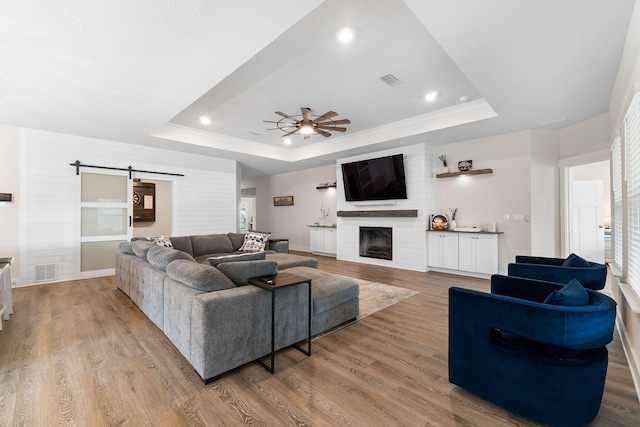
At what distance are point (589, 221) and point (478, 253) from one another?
10.4 feet

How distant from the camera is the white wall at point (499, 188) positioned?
4941mm

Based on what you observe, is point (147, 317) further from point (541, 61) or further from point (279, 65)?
point (541, 61)

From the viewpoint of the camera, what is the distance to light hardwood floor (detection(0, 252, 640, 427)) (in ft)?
5.64

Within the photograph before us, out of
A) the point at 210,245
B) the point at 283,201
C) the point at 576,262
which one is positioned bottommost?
the point at 210,245

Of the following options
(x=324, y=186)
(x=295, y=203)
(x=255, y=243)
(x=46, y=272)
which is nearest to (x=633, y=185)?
(x=255, y=243)

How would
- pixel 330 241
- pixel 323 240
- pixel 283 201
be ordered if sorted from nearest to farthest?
pixel 330 241 → pixel 323 240 → pixel 283 201

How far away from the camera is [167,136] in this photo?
17.6ft

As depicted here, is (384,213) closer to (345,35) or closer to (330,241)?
(330,241)

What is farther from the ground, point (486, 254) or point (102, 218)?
point (102, 218)

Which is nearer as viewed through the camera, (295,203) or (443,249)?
(443,249)

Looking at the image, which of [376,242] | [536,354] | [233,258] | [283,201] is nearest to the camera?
[536,354]

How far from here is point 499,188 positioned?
521 centimetres

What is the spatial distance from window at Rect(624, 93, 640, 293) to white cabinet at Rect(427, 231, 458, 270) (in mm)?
2891

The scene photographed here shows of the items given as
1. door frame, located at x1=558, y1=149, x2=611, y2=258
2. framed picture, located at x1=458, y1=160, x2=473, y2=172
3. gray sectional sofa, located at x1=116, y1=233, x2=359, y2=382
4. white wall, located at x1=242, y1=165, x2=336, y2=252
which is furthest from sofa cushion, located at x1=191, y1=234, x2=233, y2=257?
door frame, located at x1=558, y1=149, x2=611, y2=258
